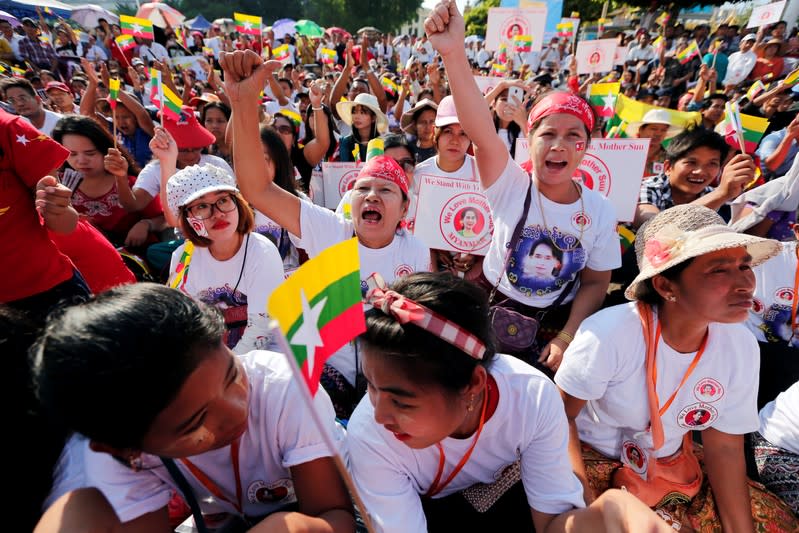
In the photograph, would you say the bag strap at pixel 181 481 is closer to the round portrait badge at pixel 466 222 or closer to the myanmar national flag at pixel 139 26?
the round portrait badge at pixel 466 222

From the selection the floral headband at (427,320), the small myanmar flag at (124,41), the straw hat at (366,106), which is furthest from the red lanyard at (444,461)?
the small myanmar flag at (124,41)

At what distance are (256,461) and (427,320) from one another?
0.76 m

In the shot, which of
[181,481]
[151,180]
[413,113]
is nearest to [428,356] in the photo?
[181,481]

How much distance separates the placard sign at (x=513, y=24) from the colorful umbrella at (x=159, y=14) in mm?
10753

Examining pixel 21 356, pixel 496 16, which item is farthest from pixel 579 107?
pixel 496 16

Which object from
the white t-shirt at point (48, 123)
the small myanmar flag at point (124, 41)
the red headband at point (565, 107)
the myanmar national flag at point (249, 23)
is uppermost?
the myanmar national flag at point (249, 23)

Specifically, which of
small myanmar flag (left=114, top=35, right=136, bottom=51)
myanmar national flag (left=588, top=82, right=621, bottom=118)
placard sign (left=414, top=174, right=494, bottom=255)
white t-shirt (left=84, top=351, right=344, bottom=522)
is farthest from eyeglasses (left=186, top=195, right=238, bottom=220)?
small myanmar flag (left=114, top=35, right=136, bottom=51)

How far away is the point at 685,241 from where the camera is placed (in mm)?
1651

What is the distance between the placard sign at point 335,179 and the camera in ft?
14.1

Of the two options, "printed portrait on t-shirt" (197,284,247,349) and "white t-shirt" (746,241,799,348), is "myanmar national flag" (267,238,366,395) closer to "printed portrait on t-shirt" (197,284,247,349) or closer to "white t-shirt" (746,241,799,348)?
"printed portrait on t-shirt" (197,284,247,349)

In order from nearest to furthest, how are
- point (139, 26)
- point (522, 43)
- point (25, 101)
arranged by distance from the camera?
point (25, 101), point (522, 43), point (139, 26)

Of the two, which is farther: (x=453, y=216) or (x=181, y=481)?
(x=453, y=216)

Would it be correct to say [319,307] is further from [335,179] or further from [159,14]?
[159,14]

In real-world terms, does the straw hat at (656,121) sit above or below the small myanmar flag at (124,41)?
below
